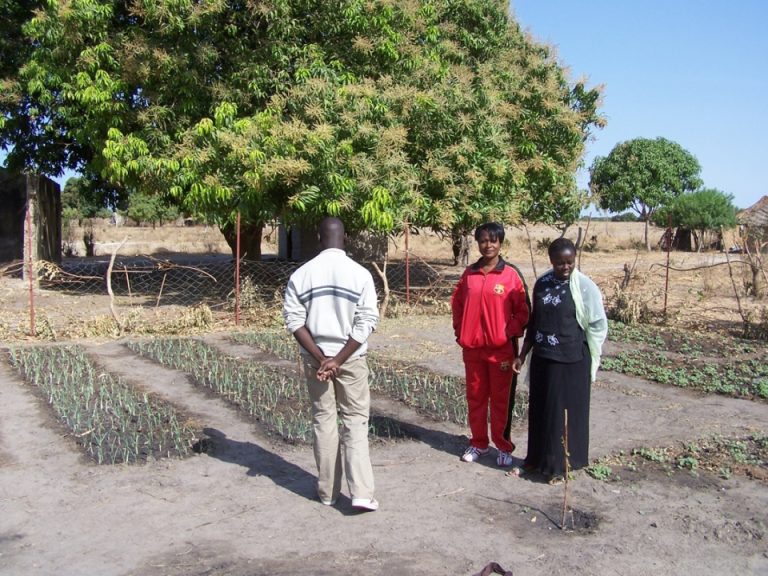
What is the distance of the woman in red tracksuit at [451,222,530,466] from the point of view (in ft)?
16.3

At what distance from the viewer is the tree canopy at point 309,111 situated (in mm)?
11453

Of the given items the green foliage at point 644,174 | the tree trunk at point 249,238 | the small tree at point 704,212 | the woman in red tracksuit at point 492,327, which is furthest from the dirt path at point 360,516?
the green foliage at point 644,174

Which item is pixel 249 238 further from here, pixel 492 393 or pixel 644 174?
pixel 644 174

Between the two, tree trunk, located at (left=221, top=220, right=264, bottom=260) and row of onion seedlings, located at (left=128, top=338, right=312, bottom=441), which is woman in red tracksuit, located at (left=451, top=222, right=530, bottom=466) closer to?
row of onion seedlings, located at (left=128, top=338, right=312, bottom=441)

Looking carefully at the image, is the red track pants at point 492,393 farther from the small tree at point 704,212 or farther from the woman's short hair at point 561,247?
the small tree at point 704,212

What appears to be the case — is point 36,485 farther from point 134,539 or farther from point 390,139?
point 390,139

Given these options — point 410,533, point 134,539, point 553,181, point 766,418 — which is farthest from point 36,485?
point 553,181

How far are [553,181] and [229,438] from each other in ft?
32.2

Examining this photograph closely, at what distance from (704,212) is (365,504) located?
35.7 meters

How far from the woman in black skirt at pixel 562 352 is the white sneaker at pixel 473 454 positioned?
53cm

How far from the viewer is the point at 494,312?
4.97m

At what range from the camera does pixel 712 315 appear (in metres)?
13.3

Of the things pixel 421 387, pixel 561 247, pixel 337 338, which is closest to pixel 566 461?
pixel 561 247

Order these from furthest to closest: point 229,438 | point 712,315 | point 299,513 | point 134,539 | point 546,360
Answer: point 712,315 < point 229,438 < point 546,360 < point 299,513 < point 134,539
